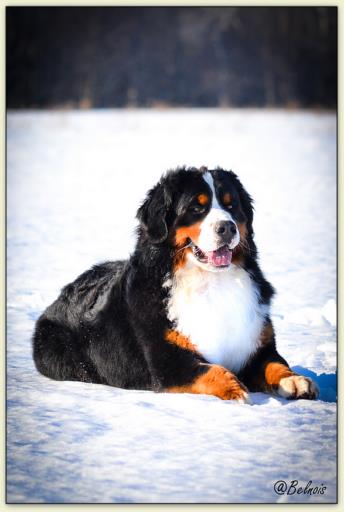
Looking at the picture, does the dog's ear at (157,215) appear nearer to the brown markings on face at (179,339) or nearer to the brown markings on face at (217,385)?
the brown markings on face at (179,339)

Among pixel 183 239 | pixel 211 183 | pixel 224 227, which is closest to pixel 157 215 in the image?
pixel 183 239

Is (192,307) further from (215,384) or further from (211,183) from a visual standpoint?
(211,183)

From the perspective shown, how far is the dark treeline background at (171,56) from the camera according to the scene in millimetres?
6051

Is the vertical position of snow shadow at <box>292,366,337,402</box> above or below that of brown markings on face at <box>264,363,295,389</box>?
below

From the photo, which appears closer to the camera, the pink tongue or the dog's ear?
the pink tongue

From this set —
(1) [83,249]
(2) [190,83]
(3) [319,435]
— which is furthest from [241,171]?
(3) [319,435]

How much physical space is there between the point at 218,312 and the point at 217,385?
1.66 ft

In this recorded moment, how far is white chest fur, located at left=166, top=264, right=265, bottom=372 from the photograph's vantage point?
176 inches

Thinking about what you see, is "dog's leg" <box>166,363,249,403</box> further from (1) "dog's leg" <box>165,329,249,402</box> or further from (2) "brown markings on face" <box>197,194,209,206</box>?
(2) "brown markings on face" <box>197,194,209,206</box>

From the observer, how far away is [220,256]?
441 cm

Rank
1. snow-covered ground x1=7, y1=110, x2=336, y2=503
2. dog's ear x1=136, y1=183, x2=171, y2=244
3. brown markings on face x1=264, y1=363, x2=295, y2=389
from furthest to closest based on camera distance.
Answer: dog's ear x1=136, y1=183, x2=171, y2=244 → brown markings on face x1=264, y1=363, x2=295, y2=389 → snow-covered ground x1=7, y1=110, x2=336, y2=503

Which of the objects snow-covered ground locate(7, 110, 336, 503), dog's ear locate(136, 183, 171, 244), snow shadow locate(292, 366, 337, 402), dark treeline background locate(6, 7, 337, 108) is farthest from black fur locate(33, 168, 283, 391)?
dark treeline background locate(6, 7, 337, 108)

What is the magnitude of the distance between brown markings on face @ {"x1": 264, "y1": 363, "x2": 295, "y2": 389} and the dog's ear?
3.24ft

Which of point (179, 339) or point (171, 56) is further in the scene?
point (171, 56)
